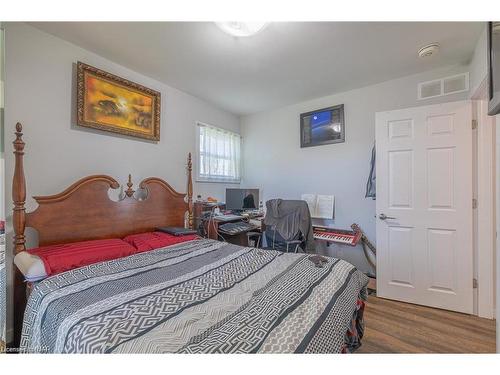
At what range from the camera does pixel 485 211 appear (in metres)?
2.10

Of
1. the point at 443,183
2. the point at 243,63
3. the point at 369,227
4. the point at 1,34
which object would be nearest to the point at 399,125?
the point at 443,183

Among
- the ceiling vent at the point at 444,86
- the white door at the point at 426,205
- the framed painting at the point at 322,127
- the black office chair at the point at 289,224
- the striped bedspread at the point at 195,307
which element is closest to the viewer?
the striped bedspread at the point at 195,307

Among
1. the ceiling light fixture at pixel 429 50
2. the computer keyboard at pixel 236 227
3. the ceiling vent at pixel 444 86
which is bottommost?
the computer keyboard at pixel 236 227

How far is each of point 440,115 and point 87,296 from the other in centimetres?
324

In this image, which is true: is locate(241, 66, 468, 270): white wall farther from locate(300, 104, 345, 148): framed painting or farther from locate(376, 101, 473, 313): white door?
locate(376, 101, 473, 313): white door

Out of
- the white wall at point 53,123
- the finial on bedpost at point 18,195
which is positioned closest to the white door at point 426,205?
the white wall at point 53,123

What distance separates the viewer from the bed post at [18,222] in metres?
1.58

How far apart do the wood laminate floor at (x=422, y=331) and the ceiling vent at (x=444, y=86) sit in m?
2.27

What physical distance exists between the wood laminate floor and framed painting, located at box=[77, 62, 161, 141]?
2.88 meters

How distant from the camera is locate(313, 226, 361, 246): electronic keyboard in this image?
279 cm

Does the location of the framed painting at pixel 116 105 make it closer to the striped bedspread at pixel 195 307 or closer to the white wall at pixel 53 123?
the white wall at pixel 53 123

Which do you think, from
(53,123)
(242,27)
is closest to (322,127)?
(242,27)

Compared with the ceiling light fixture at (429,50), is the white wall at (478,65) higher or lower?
lower

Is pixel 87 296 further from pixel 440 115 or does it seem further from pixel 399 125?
pixel 440 115
